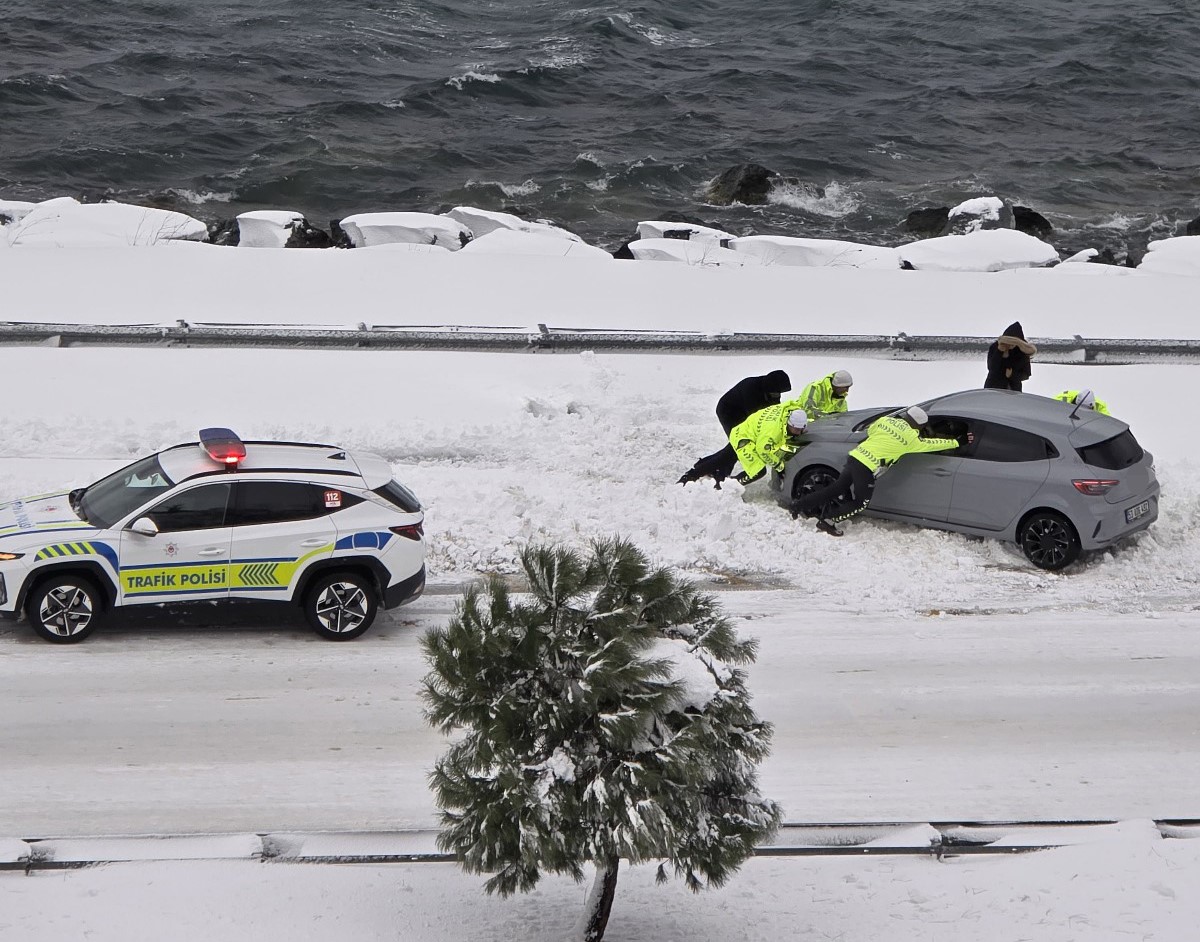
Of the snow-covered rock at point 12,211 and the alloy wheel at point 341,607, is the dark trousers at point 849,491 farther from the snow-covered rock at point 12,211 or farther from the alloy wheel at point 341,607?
the snow-covered rock at point 12,211

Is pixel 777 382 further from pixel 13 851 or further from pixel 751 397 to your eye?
pixel 13 851

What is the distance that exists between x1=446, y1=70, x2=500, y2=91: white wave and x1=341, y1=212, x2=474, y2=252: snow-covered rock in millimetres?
20390

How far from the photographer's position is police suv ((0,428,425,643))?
1115cm

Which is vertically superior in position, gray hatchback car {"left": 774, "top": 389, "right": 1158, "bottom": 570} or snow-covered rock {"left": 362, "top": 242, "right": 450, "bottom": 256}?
snow-covered rock {"left": 362, "top": 242, "right": 450, "bottom": 256}

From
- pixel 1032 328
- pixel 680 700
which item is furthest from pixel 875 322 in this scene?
pixel 680 700

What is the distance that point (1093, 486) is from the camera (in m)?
13.3

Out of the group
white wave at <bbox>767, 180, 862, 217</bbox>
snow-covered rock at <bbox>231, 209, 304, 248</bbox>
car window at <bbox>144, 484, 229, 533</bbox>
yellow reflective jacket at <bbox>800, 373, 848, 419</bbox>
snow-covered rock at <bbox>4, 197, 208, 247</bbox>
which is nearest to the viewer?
car window at <bbox>144, 484, 229, 533</bbox>

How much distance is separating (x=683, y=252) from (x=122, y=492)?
1515 cm

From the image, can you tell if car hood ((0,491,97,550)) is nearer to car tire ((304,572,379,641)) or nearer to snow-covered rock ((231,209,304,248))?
car tire ((304,572,379,641))

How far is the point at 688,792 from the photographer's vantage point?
671 cm

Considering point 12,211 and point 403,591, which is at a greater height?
point 12,211

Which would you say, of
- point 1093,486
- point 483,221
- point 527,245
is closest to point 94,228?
point 527,245

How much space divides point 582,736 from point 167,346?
12422mm

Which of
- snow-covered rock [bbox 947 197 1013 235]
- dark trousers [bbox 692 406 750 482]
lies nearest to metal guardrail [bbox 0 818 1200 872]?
dark trousers [bbox 692 406 750 482]
